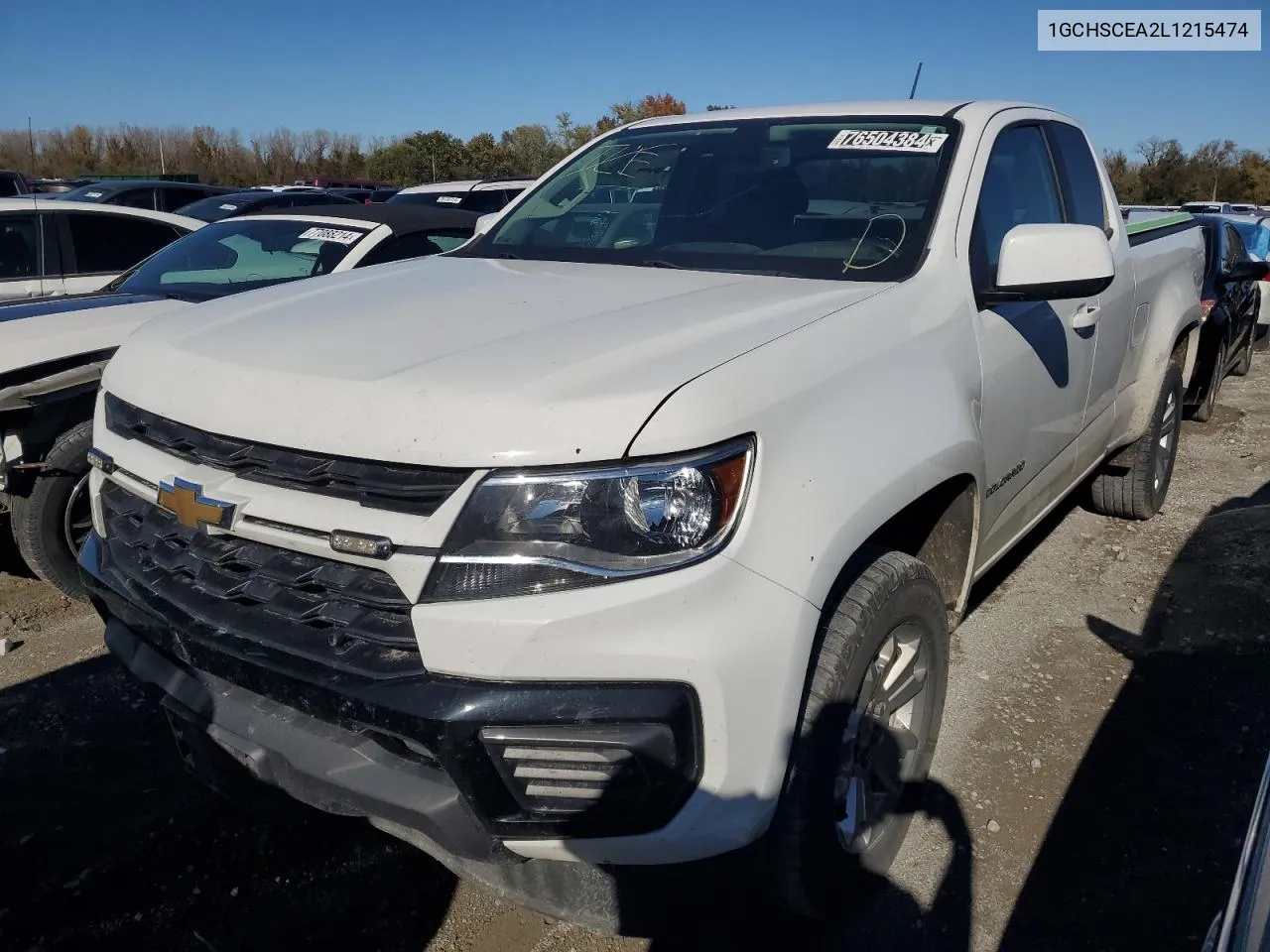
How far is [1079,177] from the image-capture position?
392cm

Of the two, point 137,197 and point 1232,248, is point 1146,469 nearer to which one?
point 1232,248

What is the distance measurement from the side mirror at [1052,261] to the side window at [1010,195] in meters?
0.13

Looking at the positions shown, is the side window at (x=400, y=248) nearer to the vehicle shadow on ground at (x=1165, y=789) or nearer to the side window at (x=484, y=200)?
the vehicle shadow on ground at (x=1165, y=789)

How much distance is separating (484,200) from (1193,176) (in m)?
46.4

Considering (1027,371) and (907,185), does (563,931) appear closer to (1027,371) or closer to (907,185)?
(1027,371)

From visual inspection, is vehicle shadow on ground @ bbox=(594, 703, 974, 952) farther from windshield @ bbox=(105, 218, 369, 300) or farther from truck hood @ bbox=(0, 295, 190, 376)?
windshield @ bbox=(105, 218, 369, 300)

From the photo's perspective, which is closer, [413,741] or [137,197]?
[413,741]

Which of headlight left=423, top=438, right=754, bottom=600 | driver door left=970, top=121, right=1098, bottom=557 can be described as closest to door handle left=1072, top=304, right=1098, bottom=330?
driver door left=970, top=121, right=1098, bottom=557

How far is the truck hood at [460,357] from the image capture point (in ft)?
5.81

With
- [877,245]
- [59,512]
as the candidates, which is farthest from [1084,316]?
[59,512]

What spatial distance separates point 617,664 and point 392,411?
24.0 inches

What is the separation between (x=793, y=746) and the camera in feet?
6.38

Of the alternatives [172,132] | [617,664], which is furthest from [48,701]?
[172,132]

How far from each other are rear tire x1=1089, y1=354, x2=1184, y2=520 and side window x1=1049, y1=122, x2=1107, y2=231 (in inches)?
39.9
